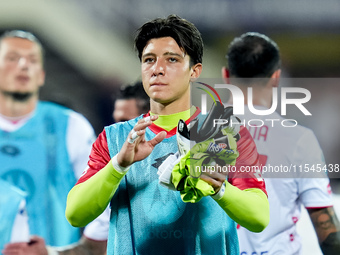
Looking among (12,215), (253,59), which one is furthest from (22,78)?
(253,59)

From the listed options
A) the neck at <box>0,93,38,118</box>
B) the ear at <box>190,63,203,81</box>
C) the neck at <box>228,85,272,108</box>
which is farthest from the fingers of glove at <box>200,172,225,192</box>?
the neck at <box>0,93,38,118</box>

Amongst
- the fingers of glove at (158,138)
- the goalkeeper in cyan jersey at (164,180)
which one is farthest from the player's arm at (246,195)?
the fingers of glove at (158,138)

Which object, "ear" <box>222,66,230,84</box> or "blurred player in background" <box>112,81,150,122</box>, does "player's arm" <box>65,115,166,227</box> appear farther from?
"blurred player in background" <box>112,81,150,122</box>

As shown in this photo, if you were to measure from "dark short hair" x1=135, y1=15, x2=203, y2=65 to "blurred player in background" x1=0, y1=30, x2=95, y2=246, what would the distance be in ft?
5.10

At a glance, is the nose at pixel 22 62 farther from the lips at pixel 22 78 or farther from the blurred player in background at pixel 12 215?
the blurred player in background at pixel 12 215

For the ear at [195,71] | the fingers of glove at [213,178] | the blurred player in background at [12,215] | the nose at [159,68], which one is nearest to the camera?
the fingers of glove at [213,178]

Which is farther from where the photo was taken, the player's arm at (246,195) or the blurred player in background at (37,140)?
the blurred player in background at (37,140)

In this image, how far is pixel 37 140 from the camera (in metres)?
3.34

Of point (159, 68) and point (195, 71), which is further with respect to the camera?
point (195, 71)

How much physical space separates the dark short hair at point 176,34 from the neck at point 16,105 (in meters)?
1.61

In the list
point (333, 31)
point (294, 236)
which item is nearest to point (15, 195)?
point (294, 236)

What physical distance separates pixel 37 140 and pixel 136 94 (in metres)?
0.67

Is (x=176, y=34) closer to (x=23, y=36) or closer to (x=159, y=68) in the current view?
(x=159, y=68)

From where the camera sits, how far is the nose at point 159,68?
1790mm
